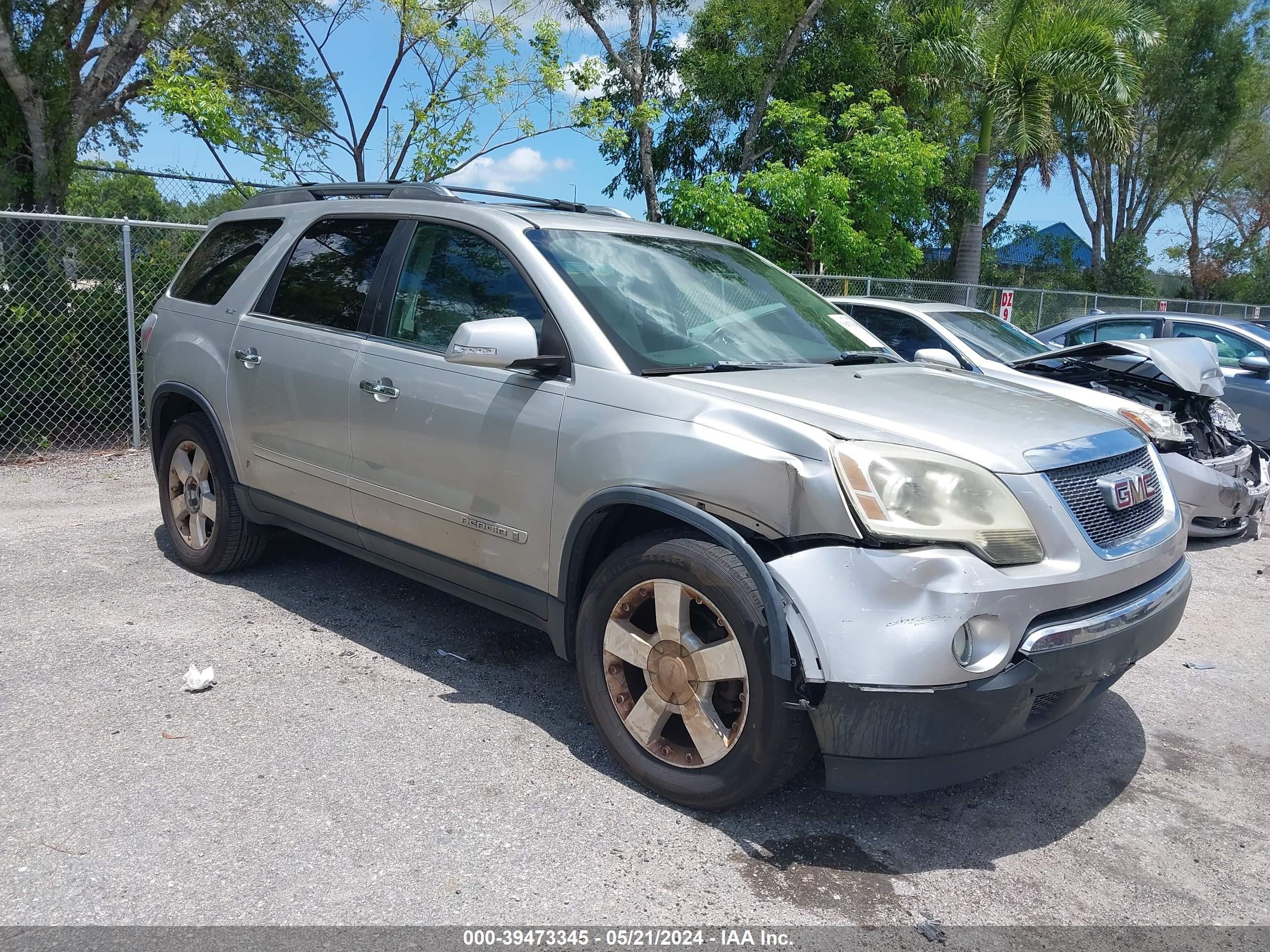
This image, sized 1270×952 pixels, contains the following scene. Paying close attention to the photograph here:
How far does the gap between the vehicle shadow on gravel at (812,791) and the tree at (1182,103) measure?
89.9ft

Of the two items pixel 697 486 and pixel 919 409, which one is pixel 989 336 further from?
pixel 697 486

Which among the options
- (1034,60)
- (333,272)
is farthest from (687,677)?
(1034,60)

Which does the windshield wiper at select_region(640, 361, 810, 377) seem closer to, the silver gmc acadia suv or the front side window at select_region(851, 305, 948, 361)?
the silver gmc acadia suv

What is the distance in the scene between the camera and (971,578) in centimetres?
271

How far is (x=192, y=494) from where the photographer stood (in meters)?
5.38

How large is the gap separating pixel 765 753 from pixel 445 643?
211 cm

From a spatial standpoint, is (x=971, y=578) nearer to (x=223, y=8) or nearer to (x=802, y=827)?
(x=802, y=827)

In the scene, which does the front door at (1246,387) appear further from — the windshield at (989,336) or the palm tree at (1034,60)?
the palm tree at (1034,60)

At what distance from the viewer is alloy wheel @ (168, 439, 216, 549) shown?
17.2ft

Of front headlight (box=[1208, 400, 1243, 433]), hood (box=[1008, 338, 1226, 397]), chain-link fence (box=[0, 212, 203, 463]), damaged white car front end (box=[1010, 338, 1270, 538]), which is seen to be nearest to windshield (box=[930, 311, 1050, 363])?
damaged white car front end (box=[1010, 338, 1270, 538])

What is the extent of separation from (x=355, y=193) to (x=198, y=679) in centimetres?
238

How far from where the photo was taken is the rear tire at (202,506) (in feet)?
16.8

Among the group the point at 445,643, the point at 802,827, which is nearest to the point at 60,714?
the point at 445,643

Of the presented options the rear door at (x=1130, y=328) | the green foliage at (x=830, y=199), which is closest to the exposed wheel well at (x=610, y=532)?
the rear door at (x=1130, y=328)
